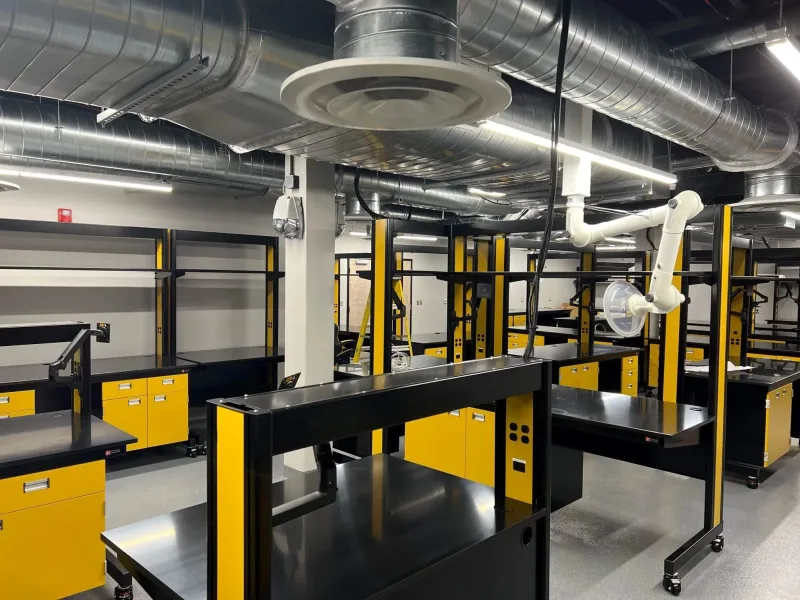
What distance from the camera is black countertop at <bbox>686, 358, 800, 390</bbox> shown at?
15.4 ft

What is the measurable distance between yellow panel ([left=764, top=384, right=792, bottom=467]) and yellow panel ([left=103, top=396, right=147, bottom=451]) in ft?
17.6

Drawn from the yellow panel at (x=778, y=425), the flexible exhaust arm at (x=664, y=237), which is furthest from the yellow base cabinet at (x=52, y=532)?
the yellow panel at (x=778, y=425)

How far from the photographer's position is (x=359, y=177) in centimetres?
562

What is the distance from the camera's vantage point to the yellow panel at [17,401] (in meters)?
4.27

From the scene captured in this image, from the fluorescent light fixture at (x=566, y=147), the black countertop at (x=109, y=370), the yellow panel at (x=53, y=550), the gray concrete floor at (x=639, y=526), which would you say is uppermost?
the fluorescent light fixture at (x=566, y=147)

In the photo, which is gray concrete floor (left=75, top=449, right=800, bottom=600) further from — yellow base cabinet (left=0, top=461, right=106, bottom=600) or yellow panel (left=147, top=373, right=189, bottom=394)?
yellow panel (left=147, top=373, right=189, bottom=394)

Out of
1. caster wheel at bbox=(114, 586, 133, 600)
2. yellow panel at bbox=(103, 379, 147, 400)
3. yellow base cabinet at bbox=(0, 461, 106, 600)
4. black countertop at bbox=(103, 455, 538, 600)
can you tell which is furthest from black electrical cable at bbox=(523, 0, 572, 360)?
yellow panel at bbox=(103, 379, 147, 400)

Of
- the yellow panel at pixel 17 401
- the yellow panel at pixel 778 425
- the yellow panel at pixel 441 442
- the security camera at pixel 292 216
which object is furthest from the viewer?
the yellow panel at pixel 778 425

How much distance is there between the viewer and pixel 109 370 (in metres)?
4.93

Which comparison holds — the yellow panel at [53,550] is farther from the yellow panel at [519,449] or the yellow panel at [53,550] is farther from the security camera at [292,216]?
the security camera at [292,216]

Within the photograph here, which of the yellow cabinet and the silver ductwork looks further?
the yellow cabinet

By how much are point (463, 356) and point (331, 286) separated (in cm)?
163

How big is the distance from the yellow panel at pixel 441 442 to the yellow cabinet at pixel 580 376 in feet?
6.91

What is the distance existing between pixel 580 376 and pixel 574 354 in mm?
632
